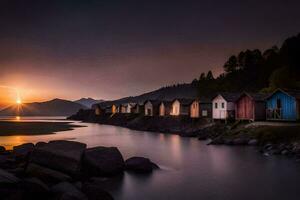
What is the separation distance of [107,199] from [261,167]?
58.0 ft

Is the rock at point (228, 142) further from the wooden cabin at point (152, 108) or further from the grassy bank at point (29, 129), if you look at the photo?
the wooden cabin at point (152, 108)

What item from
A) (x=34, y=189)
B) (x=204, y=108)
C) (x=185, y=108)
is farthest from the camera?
(x=185, y=108)

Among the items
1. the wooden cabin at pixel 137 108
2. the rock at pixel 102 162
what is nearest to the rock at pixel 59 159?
the rock at pixel 102 162

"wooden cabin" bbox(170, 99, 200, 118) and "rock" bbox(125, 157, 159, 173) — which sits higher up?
"wooden cabin" bbox(170, 99, 200, 118)

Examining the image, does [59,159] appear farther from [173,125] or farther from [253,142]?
[173,125]

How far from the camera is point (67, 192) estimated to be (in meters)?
14.2

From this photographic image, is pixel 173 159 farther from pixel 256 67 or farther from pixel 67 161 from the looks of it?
pixel 256 67

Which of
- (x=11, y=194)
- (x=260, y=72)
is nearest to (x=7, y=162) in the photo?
(x=11, y=194)

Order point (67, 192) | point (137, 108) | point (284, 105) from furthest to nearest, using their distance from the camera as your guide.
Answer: point (137, 108)
point (284, 105)
point (67, 192)

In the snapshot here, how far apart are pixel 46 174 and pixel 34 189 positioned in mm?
3267

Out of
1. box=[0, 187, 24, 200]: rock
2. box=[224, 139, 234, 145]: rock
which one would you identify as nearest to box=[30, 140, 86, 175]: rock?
box=[0, 187, 24, 200]: rock

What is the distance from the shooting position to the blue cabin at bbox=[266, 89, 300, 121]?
Answer: 45559mm

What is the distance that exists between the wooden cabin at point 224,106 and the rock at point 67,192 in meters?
50.8

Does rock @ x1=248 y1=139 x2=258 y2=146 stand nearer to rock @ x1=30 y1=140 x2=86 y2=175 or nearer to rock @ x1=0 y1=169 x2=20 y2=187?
rock @ x1=30 y1=140 x2=86 y2=175
